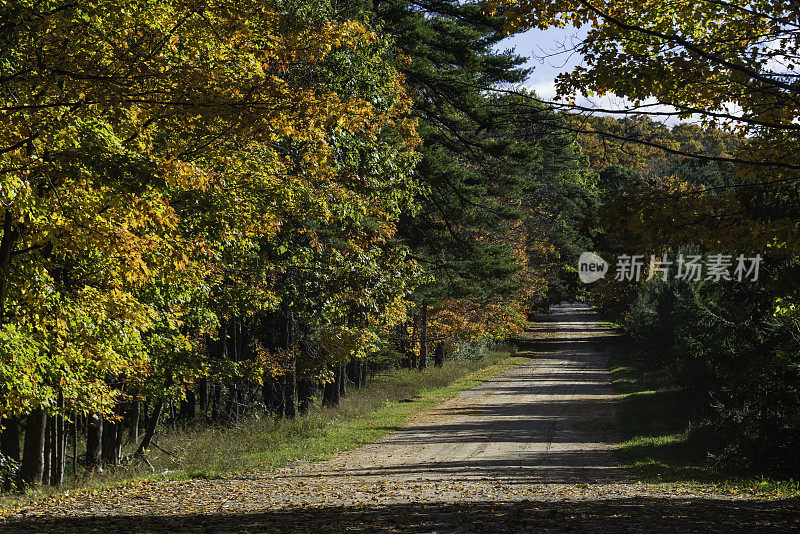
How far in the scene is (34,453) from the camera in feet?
44.2

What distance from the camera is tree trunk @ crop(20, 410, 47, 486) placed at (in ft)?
43.6

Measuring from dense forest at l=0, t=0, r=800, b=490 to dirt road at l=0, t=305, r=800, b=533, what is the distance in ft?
7.02

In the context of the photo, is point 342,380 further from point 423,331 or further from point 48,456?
point 48,456

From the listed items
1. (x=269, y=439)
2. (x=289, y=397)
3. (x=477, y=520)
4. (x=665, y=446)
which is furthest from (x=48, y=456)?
(x=665, y=446)

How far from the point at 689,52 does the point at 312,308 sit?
10041 mm

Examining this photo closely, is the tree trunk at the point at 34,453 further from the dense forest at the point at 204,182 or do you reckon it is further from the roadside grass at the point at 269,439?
the roadside grass at the point at 269,439

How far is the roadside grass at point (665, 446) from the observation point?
13.5 m

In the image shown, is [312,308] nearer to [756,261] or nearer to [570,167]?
[756,261]

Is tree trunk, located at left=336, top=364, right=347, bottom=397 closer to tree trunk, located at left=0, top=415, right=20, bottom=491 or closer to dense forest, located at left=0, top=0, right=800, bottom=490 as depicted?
dense forest, located at left=0, top=0, right=800, bottom=490

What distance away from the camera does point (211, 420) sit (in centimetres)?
2416

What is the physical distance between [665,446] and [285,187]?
39.0 ft

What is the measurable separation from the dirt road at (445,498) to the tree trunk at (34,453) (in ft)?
9.51

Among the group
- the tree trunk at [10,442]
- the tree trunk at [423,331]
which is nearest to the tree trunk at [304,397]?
the tree trunk at [10,442]

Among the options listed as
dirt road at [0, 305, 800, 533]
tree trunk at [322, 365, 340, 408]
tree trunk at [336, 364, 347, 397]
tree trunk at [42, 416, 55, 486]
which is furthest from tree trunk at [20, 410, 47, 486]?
tree trunk at [336, 364, 347, 397]
